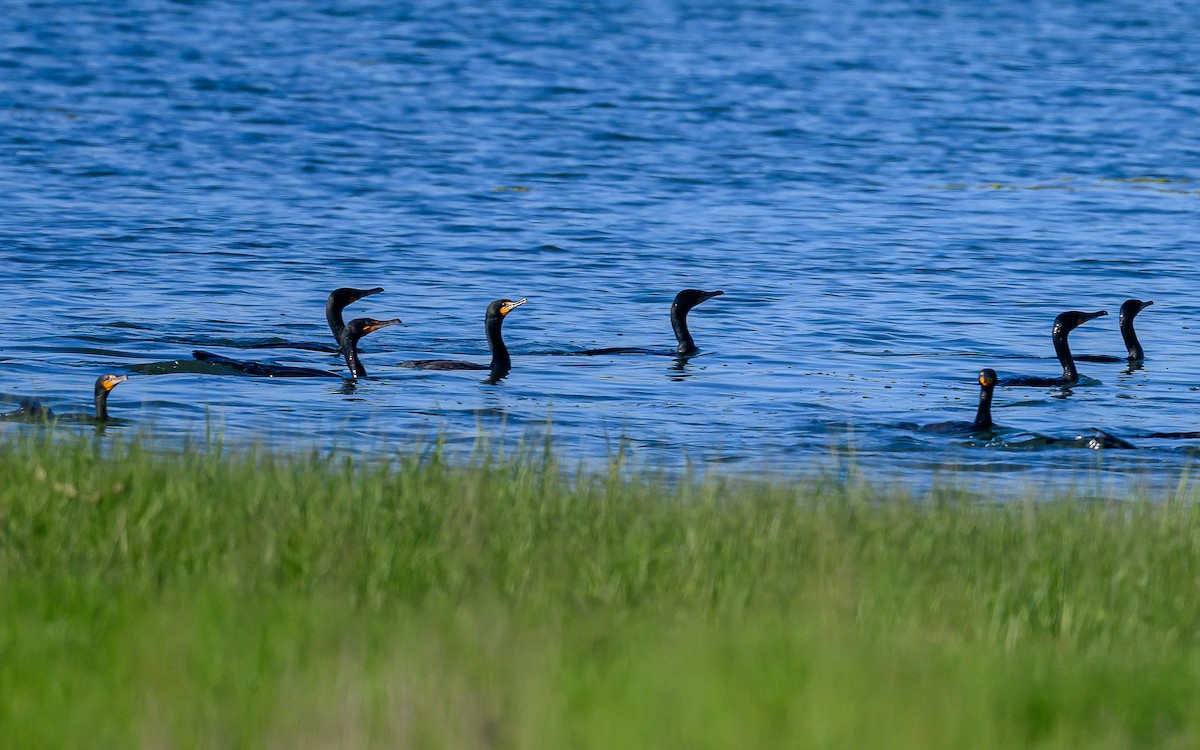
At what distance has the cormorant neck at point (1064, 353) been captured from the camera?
18.3 m

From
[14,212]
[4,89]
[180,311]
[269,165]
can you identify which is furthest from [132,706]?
[4,89]

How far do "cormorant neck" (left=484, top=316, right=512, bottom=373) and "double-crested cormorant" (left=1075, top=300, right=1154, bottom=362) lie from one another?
6.52 metres

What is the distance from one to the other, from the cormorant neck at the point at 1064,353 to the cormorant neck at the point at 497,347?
5.57m

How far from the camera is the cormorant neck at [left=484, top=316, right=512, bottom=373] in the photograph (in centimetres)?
1825

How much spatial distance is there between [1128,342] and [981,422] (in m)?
5.45

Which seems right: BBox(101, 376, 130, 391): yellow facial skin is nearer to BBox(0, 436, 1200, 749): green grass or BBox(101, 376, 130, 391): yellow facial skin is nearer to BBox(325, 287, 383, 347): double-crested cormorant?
BBox(0, 436, 1200, 749): green grass

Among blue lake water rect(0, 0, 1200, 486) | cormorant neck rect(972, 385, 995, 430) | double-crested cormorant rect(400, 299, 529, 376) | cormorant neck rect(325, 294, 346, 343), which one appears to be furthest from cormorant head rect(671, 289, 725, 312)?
cormorant neck rect(972, 385, 995, 430)

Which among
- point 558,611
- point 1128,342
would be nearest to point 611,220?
point 1128,342

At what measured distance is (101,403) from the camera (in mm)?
14383

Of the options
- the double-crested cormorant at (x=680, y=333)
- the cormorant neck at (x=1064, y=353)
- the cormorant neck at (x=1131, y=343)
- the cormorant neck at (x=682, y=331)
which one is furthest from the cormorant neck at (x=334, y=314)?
the cormorant neck at (x=1131, y=343)

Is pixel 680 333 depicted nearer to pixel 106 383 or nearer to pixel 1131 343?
pixel 1131 343

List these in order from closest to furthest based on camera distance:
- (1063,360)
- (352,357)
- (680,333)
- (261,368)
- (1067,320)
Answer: (261,368) < (352,357) < (1063,360) < (1067,320) < (680,333)

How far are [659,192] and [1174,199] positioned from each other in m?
9.51

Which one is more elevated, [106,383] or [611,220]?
[611,220]
